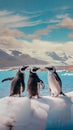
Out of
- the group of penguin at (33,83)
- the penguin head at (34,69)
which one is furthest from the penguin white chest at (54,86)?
the penguin head at (34,69)

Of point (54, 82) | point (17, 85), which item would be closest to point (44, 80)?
point (54, 82)

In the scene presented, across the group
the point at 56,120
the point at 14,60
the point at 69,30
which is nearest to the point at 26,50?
the point at 14,60

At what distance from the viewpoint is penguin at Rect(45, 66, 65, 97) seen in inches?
97.3

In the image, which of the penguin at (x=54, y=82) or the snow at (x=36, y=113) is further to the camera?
the penguin at (x=54, y=82)

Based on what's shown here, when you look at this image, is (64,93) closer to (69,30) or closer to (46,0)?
(69,30)

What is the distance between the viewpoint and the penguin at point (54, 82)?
8.11ft

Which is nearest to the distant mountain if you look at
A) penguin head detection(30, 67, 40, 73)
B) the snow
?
penguin head detection(30, 67, 40, 73)

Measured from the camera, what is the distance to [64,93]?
2.48 meters

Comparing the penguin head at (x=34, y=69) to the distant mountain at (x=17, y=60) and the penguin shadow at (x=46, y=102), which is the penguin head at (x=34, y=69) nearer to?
the distant mountain at (x=17, y=60)

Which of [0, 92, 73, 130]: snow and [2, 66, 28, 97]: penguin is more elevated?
[2, 66, 28, 97]: penguin

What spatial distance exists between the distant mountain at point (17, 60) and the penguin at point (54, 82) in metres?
0.10

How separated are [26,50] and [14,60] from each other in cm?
12

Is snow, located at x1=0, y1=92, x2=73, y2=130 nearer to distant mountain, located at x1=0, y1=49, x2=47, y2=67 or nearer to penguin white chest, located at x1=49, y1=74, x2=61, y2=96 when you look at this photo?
penguin white chest, located at x1=49, y1=74, x2=61, y2=96

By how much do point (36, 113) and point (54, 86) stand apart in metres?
0.24
